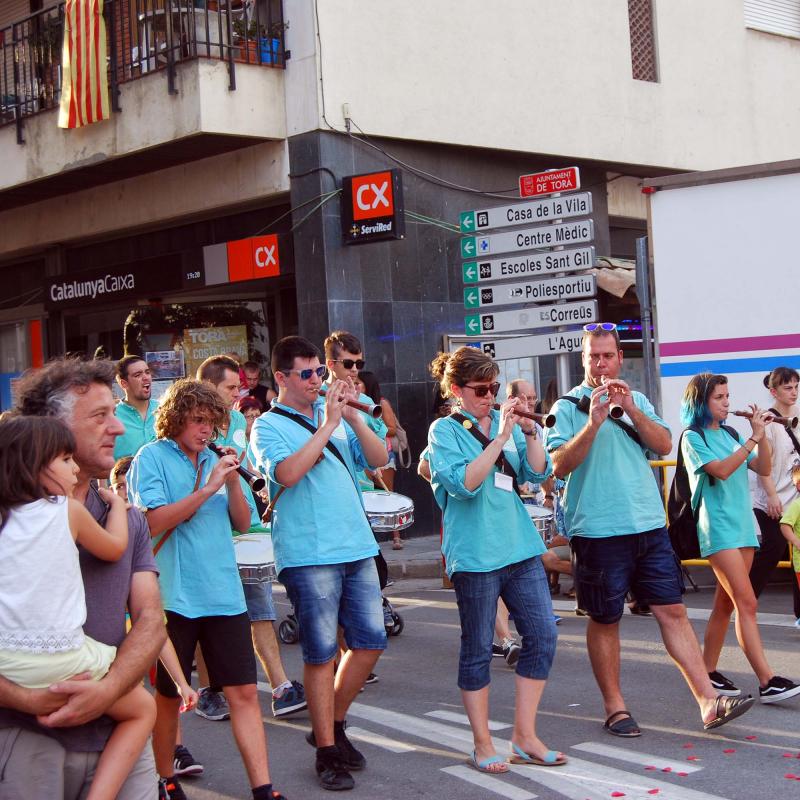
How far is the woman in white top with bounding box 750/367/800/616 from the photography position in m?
8.23

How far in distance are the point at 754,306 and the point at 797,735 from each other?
525cm

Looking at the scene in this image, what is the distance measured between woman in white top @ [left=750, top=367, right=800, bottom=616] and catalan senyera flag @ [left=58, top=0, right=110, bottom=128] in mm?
9166

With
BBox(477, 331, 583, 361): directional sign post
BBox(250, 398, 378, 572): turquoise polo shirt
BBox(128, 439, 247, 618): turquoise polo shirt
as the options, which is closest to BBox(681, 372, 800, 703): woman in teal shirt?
BBox(250, 398, 378, 572): turquoise polo shirt

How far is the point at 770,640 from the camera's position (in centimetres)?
844

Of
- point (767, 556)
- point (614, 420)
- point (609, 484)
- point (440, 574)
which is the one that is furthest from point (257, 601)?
point (440, 574)

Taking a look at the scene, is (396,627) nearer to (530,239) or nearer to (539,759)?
(539,759)

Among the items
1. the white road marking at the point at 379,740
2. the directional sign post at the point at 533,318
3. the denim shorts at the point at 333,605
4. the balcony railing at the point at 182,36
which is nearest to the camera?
the denim shorts at the point at 333,605

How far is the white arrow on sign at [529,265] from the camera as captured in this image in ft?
41.8

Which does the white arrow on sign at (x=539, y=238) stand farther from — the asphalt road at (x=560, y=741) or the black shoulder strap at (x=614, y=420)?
the black shoulder strap at (x=614, y=420)

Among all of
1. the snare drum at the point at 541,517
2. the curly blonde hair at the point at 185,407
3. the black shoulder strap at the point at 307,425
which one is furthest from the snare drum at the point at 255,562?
the snare drum at the point at 541,517

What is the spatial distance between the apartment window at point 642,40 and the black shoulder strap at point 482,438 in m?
13.2

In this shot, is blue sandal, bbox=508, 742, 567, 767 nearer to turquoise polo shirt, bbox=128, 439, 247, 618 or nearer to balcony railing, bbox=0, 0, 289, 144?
turquoise polo shirt, bbox=128, 439, 247, 618

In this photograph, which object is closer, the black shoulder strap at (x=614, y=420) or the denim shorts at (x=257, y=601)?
the black shoulder strap at (x=614, y=420)

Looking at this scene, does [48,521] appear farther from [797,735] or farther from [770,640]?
[770,640]
